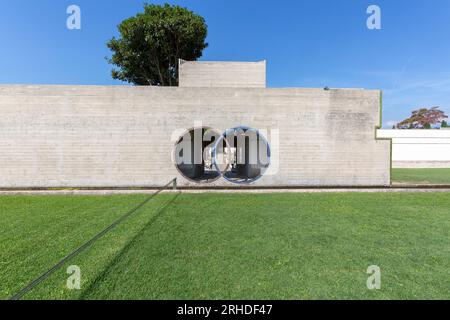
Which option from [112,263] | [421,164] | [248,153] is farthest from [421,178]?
[112,263]

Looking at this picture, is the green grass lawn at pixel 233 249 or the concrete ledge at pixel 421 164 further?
the concrete ledge at pixel 421 164

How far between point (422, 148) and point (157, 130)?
985 inches

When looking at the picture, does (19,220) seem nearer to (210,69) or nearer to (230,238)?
(230,238)

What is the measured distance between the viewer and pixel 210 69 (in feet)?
35.3

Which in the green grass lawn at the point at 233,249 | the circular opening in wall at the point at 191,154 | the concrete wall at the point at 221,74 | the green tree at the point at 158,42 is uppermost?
the green tree at the point at 158,42

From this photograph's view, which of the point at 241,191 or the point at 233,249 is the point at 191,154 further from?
the point at 233,249

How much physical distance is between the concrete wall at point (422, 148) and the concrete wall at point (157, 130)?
15705 millimetres

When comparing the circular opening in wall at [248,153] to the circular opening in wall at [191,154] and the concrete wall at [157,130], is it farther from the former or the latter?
the concrete wall at [157,130]

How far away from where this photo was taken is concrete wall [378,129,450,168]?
21.1 m

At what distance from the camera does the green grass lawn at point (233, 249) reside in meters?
2.69

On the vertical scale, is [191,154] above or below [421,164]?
A: above

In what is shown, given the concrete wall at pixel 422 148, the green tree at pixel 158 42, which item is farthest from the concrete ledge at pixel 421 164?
the green tree at pixel 158 42

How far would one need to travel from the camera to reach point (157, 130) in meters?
9.04
